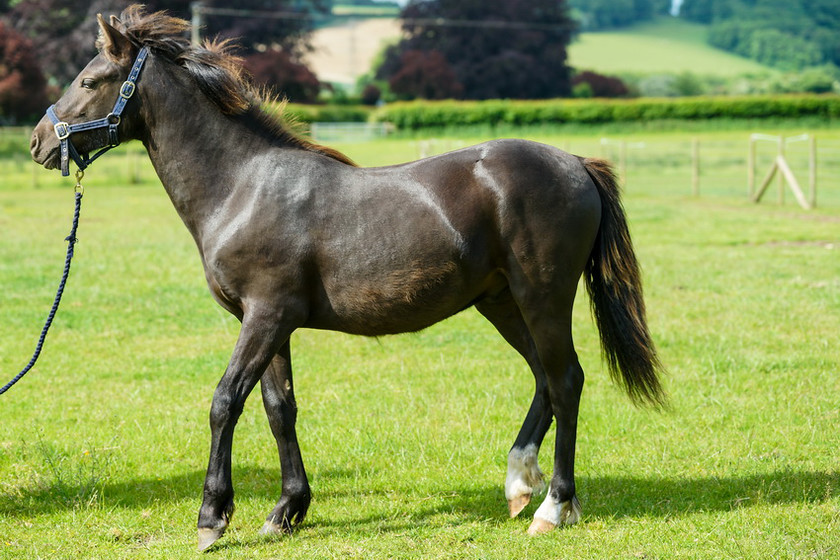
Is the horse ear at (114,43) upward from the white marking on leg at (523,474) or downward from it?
upward

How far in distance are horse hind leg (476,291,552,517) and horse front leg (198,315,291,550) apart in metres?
1.30

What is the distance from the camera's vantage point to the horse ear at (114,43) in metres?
4.40

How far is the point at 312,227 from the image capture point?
179 inches

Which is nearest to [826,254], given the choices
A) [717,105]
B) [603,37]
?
[717,105]

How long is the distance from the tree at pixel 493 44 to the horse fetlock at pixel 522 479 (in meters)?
74.8

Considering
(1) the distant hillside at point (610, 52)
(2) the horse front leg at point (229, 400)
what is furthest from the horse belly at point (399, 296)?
(1) the distant hillside at point (610, 52)

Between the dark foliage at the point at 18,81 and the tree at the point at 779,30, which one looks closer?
the dark foliage at the point at 18,81

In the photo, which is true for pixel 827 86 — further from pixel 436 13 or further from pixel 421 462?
pixel 421 462

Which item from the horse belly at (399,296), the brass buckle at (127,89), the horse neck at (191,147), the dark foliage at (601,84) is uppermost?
the brass buckle at (127,89)

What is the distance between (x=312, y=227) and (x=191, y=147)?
0.79 meters

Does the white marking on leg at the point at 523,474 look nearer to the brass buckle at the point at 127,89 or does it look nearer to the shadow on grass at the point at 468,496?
the shadow on grass at the point at 468,496

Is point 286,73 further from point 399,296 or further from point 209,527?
point 209,527

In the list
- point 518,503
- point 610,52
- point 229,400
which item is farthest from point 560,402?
point 610,52

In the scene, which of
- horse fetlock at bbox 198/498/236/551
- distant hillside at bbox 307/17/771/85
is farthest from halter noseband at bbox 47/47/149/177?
distant hillside at bbox 307/17/771/85
